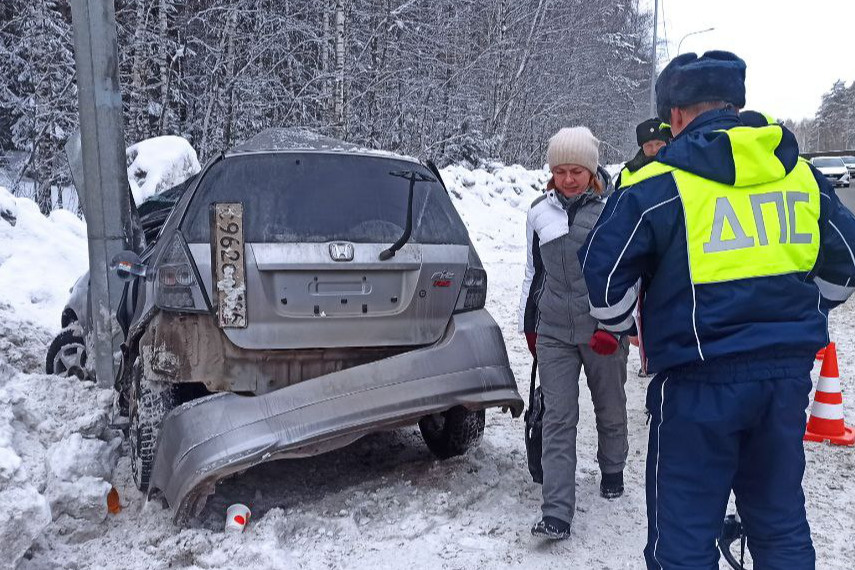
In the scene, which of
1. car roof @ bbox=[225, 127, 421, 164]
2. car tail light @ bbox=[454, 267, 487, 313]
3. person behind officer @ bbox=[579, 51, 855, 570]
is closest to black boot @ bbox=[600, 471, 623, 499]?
car tail light @ bbox=[454, 267, 487, 313]

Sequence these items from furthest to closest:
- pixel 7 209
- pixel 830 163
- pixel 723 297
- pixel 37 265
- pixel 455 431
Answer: pixel 830 163 < pixel 7 209 < pixel 37 265 < pixel 455 431 < pixel 723 297

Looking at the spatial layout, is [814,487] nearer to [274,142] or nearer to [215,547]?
[215,547]

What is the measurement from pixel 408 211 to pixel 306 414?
1.11 m

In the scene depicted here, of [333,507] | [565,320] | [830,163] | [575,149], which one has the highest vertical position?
[830,163]

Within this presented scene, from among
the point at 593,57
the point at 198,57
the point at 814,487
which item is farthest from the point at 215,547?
the point at 593,57

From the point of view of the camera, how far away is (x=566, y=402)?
345 cm

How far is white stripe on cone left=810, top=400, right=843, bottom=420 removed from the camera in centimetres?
462

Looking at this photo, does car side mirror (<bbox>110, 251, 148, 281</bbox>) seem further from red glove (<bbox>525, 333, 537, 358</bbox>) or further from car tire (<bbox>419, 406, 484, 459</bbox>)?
red glove (<bbox>525, 333, 537, 358</bbox>)

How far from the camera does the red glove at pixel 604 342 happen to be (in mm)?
2830

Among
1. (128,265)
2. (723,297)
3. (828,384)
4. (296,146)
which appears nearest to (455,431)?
(296,146)

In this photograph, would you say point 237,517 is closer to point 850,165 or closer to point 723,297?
point 723,297

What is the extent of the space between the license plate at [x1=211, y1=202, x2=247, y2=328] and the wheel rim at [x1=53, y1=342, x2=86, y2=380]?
8.20 ft

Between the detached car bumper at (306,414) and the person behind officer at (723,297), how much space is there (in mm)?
1274

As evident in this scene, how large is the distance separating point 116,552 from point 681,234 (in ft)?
8.48
